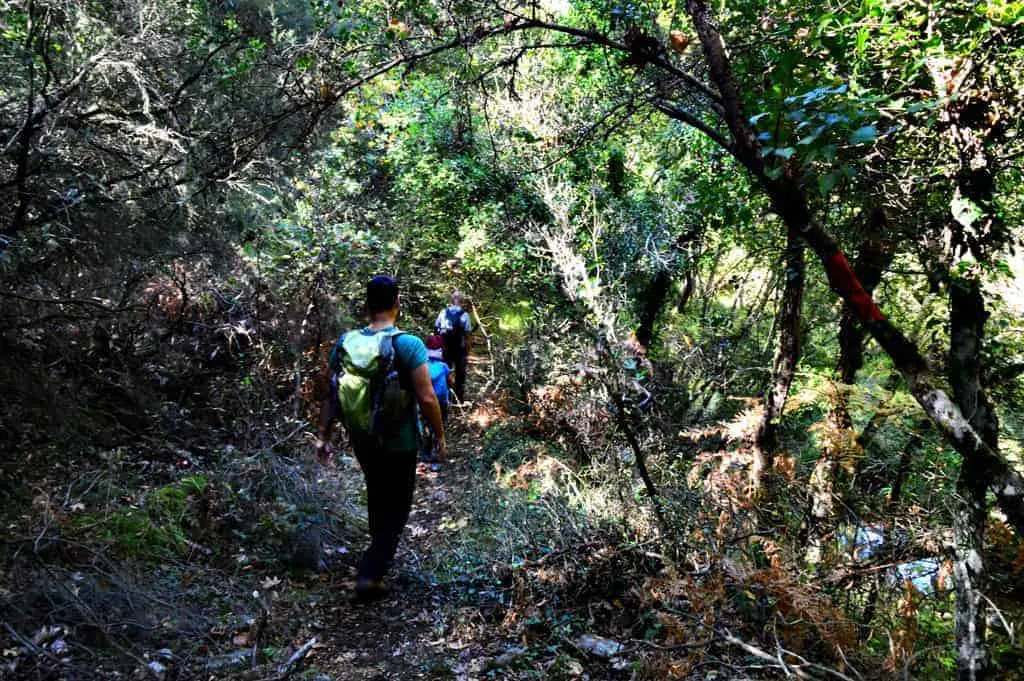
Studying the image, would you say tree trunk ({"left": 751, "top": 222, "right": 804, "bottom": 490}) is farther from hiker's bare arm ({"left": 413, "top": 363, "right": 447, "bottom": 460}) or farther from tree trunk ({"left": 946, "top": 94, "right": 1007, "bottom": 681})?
hiker's bare arm ({"left": 413, "top": 363, "right": 447, "bottom": 460})

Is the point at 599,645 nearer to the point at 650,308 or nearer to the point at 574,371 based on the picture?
the point at 574,371

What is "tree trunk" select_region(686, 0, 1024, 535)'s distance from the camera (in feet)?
8.71

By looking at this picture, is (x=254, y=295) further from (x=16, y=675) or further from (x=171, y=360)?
(x=16, y=675)

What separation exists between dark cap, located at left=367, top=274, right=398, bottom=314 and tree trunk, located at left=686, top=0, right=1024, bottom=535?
235 cm

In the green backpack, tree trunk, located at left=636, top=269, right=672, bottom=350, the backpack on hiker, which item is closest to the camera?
the green backpack

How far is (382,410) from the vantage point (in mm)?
4145

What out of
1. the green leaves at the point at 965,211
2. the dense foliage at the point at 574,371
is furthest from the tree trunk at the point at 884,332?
the green leaves at the point at 965,211

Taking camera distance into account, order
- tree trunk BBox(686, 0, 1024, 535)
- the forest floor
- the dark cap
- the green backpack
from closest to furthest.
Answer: tree trunk BBox(686, 0, 1024, 535), the forest floor, the green backpack, the dark cap

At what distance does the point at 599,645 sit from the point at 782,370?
285cm

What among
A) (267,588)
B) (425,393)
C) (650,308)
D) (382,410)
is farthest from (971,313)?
(650,308)

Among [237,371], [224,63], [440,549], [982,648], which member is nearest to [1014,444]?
[982,648]

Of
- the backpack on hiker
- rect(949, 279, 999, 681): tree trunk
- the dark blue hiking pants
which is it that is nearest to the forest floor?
the dark blue hiking pants

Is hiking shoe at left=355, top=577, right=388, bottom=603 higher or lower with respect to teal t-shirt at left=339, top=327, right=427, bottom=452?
lower

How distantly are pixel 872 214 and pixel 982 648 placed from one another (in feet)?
8.15
